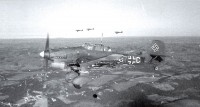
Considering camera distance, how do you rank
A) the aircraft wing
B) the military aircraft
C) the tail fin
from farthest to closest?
the tail fin < the military aircraft < the aircraft wing

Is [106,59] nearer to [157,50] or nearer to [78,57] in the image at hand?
[78,57]

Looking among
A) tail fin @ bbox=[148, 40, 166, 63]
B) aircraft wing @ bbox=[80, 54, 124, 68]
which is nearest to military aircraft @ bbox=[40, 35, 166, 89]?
aircraft wing @ bbox=[80, 54, 124, 68]

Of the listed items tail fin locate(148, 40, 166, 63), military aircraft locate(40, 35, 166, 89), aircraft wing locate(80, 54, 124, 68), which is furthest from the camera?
tail fin locate(148, 40, 166, 63)

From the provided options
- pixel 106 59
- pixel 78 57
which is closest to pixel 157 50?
pixel 106 59

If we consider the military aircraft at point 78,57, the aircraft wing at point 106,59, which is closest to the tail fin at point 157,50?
the aircraft wing at point 106,59

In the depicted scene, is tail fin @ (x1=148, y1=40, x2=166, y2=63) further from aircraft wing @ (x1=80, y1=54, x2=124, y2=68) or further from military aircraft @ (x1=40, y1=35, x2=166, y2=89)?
military aircraft @ (x1=40, y1=35, x2=166, y2=89)

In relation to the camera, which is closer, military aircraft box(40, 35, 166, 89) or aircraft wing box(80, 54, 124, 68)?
aircraft wing box(80, 54, 124, 68)

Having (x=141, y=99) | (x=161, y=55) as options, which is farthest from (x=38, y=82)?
(x=161, y=55)

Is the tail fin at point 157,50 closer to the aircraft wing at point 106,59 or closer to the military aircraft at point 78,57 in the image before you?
the aircraft wing at point 106,59

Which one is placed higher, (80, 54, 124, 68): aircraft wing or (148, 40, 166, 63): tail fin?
(148, 40, 166, 63): tail fin

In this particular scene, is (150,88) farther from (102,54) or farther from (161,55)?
(102,54)
